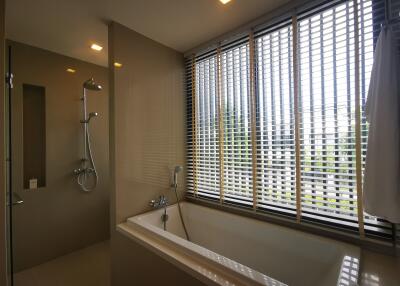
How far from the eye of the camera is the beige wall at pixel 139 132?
1795mm

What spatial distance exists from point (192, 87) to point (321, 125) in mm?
1491

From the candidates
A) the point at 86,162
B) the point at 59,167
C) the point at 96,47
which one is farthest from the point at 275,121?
the point at 59,167

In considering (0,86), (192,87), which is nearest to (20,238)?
(0,86)

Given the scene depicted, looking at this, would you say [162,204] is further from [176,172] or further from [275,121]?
[275,121]

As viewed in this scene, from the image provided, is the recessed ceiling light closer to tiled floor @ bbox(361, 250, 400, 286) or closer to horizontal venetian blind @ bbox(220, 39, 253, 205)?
horizontal venetian blind @ bbox(220, 39, 253, 205)

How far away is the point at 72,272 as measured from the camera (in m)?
2.17

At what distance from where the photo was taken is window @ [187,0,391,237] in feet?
4.64

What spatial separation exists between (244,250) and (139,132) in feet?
4.93

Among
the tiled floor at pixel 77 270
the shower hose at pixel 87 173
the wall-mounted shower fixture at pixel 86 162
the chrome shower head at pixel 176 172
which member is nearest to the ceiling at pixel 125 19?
the wall-mounted shower fixture at pixel 86 162

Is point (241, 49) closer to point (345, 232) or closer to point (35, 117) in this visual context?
point (345, 232)

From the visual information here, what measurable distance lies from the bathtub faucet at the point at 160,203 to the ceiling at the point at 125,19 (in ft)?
5.75

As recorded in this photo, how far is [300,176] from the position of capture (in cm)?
162

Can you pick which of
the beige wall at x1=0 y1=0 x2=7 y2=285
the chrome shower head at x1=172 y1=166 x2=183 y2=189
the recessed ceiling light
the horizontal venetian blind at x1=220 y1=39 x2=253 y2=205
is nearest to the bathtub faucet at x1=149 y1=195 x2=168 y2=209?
the chrome shower head at x1=172 y1=166 x2=183 y2=189

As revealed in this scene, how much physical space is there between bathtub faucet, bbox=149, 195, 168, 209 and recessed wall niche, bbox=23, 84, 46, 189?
52.6 inches
